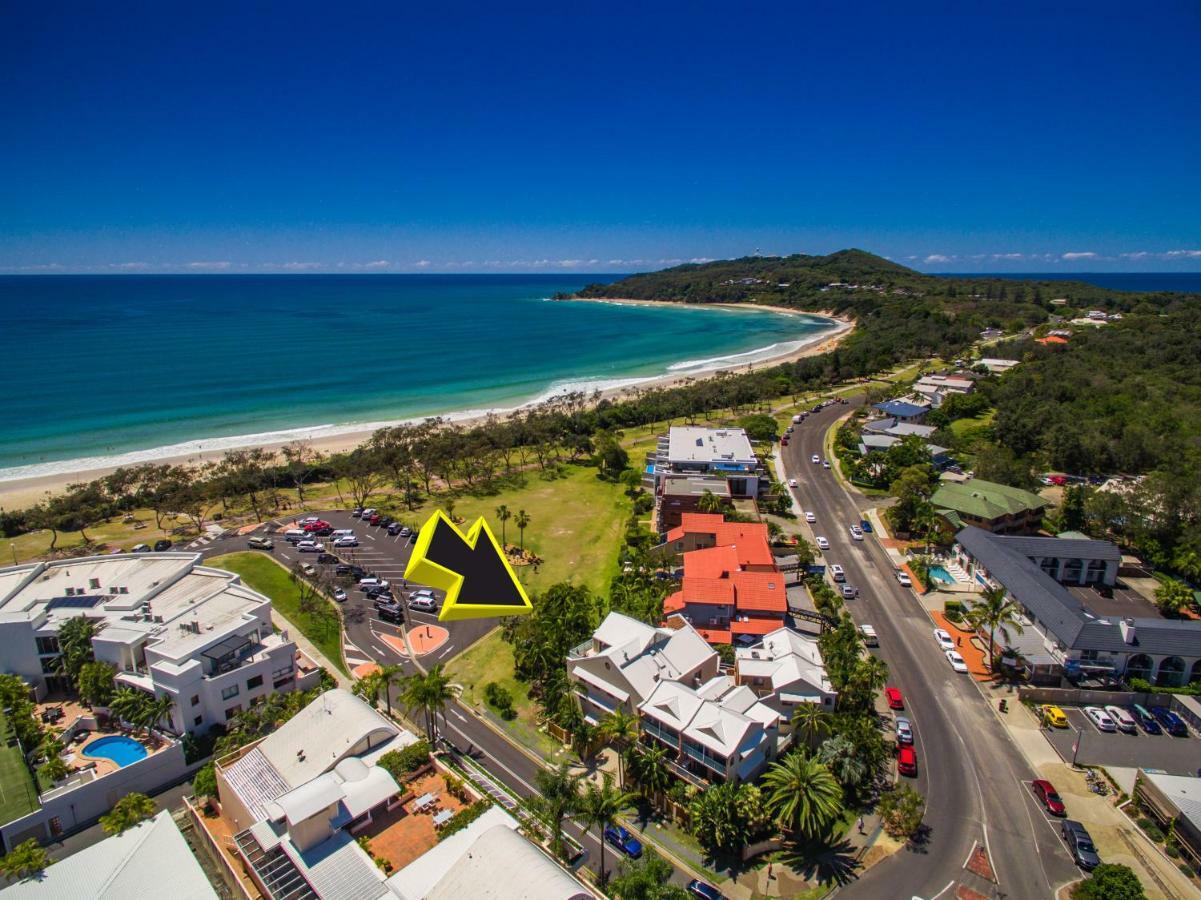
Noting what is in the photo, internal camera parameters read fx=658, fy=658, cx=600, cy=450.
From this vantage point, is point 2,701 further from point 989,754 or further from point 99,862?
point 989,754

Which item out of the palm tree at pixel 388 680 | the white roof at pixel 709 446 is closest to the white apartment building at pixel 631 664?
the palm tree at pixel 388 680

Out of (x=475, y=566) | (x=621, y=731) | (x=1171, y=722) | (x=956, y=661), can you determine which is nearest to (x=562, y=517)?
(x=621, y=731)

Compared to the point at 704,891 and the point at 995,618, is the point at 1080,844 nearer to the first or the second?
the point at 995,618

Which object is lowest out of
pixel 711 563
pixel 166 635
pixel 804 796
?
pixel 804 796

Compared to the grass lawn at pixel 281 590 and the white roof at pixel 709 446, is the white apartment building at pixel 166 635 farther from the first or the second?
the white roof at pixel 709 446

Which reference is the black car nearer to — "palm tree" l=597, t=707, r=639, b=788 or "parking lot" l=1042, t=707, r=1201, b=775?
→ "palm tree" l=597, t=707, r=639, b=788

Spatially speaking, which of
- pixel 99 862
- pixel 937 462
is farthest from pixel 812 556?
pixel 99 862

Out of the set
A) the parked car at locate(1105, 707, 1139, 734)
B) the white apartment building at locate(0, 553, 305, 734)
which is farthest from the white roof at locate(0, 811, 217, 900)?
the parked car at locate(1105, 707, 1139, 734)
